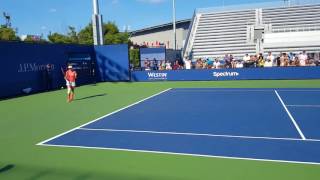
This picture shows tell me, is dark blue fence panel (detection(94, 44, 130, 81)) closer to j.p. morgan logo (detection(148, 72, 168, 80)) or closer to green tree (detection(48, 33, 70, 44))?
j.p. morgan logo (detection(148, 72, 168, 80))

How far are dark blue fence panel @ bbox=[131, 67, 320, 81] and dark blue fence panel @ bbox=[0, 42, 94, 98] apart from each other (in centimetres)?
569

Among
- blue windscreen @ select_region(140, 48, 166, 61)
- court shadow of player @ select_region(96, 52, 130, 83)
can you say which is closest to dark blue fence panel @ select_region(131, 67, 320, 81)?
court shadow of player @ select_region(96, 52, 130, 83)

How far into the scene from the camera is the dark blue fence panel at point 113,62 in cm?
2734

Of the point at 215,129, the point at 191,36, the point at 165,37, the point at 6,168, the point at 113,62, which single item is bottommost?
the point at 6,168

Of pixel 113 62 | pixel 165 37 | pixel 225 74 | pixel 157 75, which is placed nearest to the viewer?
pixel 225 74

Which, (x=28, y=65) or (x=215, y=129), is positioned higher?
(x=28, y=65)

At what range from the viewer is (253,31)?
1468 inches

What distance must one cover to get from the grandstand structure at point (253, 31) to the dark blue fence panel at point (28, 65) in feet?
56.1

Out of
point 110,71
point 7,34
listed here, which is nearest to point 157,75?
point 110,71

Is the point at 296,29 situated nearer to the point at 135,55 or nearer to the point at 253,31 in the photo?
the point at 253,31

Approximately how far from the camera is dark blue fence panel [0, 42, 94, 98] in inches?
782

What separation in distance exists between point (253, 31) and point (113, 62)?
660 inches

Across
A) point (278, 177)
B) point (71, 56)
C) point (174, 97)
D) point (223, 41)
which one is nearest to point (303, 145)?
point (278, 177)

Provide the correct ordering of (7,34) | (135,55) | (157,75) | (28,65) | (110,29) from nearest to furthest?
(28,65) < (157,75) < (135,55) < (7,34) < (110,29)
